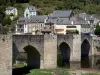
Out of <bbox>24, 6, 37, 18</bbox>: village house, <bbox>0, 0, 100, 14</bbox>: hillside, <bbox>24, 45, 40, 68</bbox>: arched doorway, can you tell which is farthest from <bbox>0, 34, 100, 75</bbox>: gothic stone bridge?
<bbox>0, 0, 100, 14</bbox>: hillside

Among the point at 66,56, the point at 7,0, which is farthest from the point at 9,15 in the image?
the point at 66,56

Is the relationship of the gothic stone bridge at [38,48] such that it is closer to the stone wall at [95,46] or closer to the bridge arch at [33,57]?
the bridge arch at [33,57]

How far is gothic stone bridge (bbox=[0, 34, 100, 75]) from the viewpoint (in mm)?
29594

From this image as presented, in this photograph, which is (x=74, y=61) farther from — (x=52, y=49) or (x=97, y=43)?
(x=97, y=43)

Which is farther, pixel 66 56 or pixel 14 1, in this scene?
pixel 14 1

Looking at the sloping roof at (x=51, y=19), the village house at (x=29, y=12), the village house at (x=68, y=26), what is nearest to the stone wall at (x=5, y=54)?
the village house at (x=68, y=26)

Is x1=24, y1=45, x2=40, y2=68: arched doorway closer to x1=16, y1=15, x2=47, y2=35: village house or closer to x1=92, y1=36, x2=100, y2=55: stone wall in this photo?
x1=92, y1=36, x2=100, y2=55: stone wall

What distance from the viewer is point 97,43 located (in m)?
60.8

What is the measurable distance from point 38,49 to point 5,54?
7852mm

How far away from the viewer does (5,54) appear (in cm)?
2967

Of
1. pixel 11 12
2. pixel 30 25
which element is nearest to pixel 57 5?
pixel 11 12

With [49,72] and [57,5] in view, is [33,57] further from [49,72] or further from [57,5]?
[57,5]

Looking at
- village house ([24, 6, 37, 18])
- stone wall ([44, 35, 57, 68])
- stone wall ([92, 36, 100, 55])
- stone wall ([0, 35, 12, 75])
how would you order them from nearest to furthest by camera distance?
1. stone wall ([0, 35, 12, 75])
2. stone wall ([44, 35, 57, 68])
3. stone wall ([92, 36, 100, 55])
4. village house ([24, 6, 37, 18])

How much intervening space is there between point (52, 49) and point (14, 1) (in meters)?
74.9
